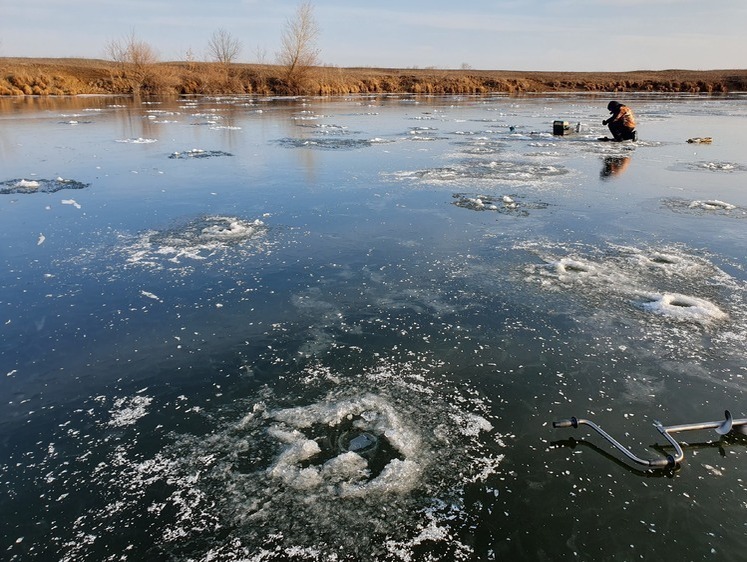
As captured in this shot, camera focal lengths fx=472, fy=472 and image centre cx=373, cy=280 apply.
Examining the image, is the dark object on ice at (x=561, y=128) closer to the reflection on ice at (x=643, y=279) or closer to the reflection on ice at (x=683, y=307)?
the reflection on ice at (x=643, y=279)

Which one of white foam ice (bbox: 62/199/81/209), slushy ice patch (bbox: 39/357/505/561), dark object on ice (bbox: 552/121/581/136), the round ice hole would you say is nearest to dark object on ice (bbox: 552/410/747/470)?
slushy ice patch (bbox: 39/357/505/561)

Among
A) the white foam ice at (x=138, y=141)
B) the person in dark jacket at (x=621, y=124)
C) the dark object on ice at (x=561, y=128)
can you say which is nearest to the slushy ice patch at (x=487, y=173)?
the person in dark jacket at (x=621, y=124)

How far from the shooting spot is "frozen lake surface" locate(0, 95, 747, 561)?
9.88 feet

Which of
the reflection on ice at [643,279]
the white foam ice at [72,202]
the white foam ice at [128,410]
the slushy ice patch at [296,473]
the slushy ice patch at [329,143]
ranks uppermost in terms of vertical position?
the slushy ice patch at [329,143]

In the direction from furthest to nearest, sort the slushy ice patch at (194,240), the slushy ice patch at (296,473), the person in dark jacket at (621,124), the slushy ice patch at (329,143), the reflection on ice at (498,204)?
the person in dark jacket at (621,124) < the slushy ice patch at (329,143) < the reflection on ice at (498,204) < the slushy ice patch at (194,240) < the slushy ice patch at (296,473)

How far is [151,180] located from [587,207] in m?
10.6

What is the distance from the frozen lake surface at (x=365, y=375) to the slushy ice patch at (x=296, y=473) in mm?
17

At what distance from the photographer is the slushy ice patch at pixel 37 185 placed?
35.9 ft

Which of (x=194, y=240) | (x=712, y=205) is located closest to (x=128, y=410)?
(x=194, y=240)

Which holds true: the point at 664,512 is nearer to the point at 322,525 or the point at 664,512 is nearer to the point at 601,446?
the point at 601,446

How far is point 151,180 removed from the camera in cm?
1218

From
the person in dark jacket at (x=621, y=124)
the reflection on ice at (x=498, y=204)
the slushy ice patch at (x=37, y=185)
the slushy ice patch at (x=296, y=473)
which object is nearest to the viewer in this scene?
the slushy ice patch at (x=296, y=473)

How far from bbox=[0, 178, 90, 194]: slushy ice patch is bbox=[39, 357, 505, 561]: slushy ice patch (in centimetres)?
922

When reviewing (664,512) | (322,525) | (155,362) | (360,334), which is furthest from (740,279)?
(155,362)
